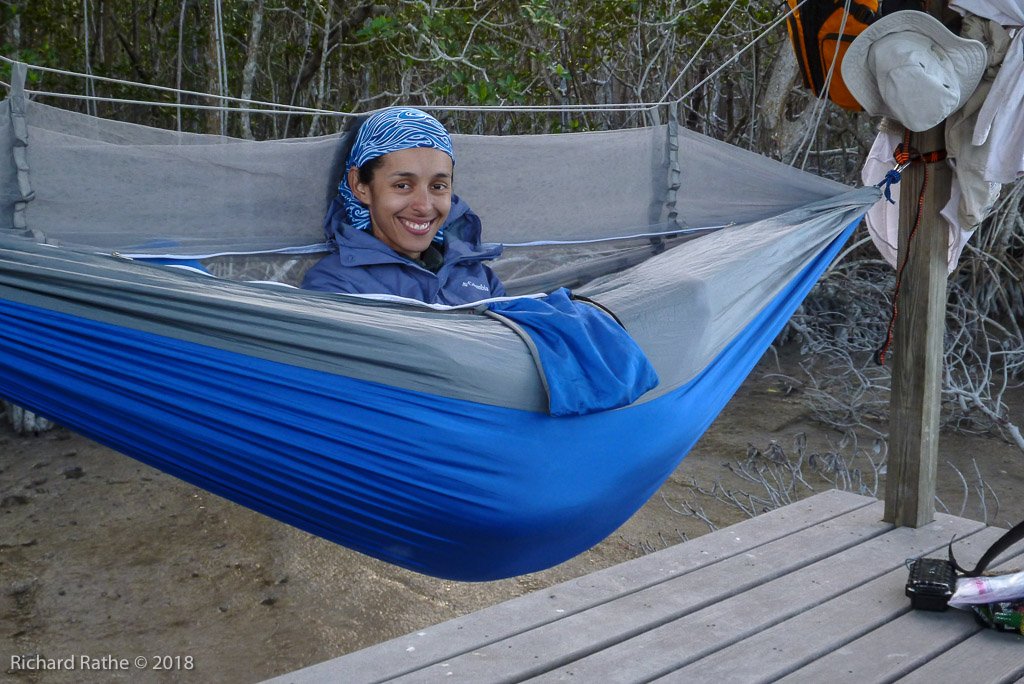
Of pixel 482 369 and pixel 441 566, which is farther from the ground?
pixel 482 369

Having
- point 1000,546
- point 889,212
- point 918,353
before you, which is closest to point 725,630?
point 1000,546

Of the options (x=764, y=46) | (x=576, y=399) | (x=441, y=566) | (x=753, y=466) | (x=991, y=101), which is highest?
(x=764, y=46)

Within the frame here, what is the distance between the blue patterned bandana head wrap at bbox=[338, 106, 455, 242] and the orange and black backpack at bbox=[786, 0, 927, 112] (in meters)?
0.81

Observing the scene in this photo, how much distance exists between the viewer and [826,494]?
2.47 meters

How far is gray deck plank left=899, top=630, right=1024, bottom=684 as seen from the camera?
63.9 inches

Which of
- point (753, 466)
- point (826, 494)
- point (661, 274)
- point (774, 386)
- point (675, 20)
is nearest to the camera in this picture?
point (661, 274)

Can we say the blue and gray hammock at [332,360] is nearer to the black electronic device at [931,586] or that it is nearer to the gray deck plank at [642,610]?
the gray deck plank at [642,610]

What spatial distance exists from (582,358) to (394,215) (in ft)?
1.82

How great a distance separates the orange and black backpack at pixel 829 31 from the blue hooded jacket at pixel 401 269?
30.7 inches

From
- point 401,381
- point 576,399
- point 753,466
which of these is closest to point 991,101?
point 576,399

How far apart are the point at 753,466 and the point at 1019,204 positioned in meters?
1.64

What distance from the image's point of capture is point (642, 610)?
188 centimetres

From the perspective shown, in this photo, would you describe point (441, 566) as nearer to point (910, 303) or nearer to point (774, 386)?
point (910, 303)

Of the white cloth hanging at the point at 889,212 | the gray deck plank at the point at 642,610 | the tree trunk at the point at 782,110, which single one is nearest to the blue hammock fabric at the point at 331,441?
the gray deck plank at the point at 642,610
